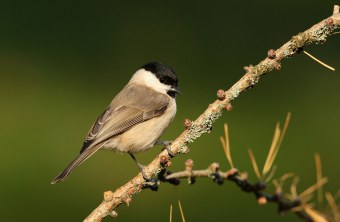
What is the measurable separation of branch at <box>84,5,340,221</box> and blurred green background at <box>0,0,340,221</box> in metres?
2.28

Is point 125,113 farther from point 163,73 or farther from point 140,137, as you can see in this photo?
point 163,73

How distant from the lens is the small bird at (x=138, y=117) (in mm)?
2805

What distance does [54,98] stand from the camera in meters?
5.21

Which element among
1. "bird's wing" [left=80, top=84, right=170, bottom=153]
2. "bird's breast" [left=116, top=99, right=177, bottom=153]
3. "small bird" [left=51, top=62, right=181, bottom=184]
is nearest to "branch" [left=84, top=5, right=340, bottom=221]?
"small bird" [left=51, top=62, right=181, bottom=184]

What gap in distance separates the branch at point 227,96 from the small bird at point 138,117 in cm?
112

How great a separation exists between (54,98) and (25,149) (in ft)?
2.39

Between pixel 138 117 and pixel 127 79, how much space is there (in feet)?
8.43

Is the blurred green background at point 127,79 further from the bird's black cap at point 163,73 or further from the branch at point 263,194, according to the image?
the branch at point 263,194

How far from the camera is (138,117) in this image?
3.00m

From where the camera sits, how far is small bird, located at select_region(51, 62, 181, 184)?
2805 mm

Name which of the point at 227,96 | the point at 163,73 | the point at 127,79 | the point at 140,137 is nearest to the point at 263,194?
the point at 227,96

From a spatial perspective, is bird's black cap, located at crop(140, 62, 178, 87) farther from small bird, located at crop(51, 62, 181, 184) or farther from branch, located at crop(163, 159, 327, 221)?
branch, located at crop(163, 159, 327, 221)

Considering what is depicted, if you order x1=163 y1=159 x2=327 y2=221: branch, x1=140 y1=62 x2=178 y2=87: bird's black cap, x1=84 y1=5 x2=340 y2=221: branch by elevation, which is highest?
x1=140 y1=62 x2=178 y2=87: bird's black cap

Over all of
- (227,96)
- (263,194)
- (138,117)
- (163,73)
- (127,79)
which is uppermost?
(127,79)
